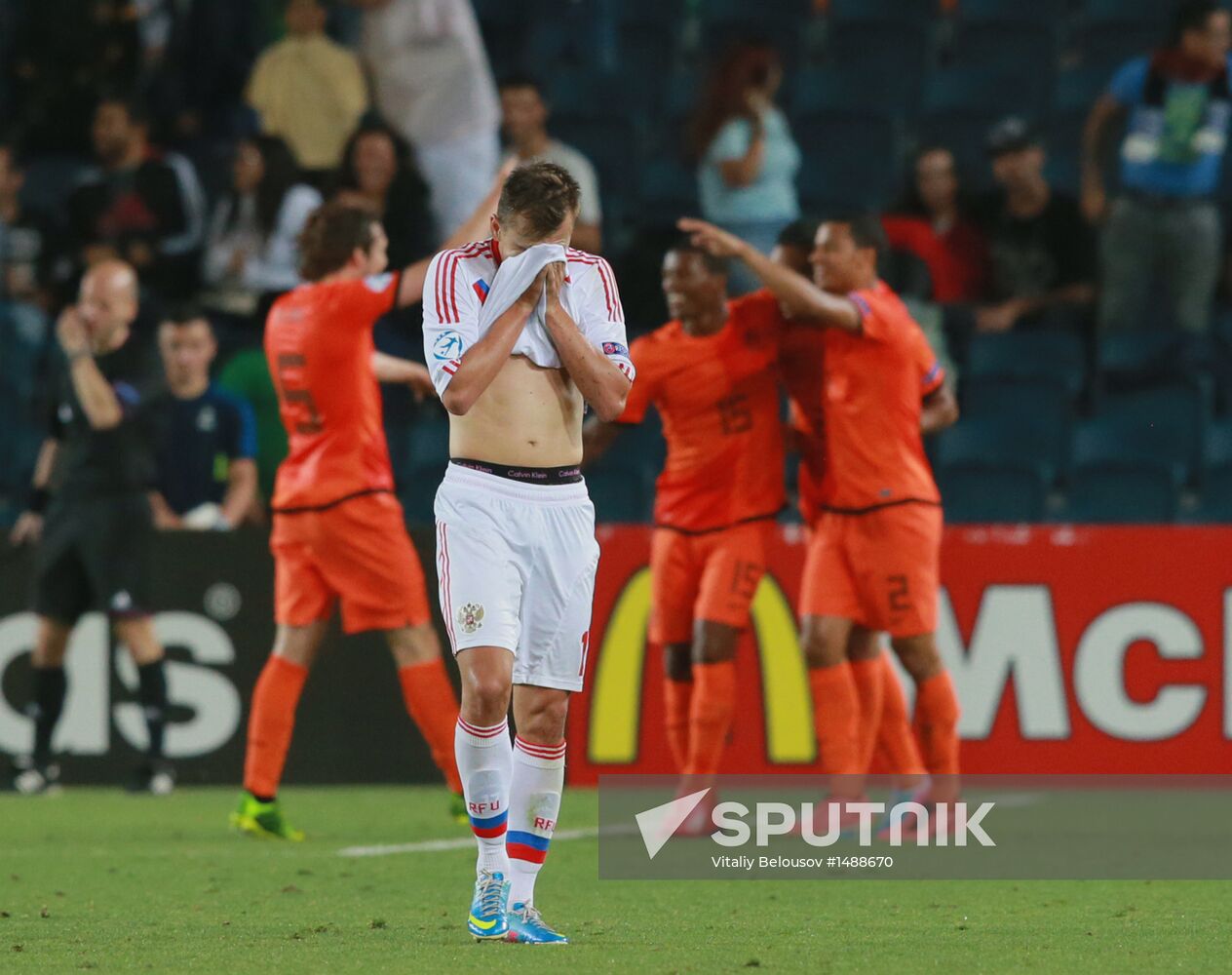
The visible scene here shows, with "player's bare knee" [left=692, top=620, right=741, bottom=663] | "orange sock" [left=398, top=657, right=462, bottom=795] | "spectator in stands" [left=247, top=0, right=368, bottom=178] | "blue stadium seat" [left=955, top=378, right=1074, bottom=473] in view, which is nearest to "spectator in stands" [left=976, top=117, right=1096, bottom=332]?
"blue stadium seat" [left=955, top=378, right=1074, bottom=473]

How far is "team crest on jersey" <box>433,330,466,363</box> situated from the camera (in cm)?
532

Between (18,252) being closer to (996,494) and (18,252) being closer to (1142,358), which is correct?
(996,494)

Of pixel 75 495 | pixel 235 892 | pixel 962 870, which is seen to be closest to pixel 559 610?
pixel 235 892

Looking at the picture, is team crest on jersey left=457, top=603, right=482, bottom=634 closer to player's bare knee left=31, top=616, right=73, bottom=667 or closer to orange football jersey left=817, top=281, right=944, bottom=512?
orange football jersey left=817, top=281, right=944, bottom=512

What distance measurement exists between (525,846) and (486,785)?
0.18 m

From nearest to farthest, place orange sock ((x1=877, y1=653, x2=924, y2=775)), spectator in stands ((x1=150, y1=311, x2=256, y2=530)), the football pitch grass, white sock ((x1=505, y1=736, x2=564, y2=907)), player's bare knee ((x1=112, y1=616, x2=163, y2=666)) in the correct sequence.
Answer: the football pitch grass
white sock ((x1=505, y1=736, x2=564, y2=907))
orange sock ((x1=877, y1=653, x2=924, y2=775))
player's bare knee ((x1=112, y1=616, x2=163, y2=666))
spectator in stands ((x1=150, y1=311, x2=256, y2=530))

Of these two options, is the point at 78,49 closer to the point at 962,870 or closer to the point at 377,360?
the point at 377,360

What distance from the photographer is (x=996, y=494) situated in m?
11.0

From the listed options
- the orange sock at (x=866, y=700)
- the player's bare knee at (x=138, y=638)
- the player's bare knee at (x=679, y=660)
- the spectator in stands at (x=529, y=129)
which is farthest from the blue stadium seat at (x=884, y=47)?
the orange sock at (x=866, y=700)

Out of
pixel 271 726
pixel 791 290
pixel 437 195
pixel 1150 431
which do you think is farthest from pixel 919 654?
pixel 437 195

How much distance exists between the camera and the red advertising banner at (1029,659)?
32.2ft

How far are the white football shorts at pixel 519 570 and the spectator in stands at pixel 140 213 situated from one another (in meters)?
7.61

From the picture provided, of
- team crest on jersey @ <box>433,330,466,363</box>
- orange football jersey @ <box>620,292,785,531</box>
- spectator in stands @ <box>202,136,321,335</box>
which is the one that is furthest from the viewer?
spectator in stands @ <box>202,136,321,335</box>

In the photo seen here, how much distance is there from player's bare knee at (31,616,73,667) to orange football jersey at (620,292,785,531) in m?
3.15
